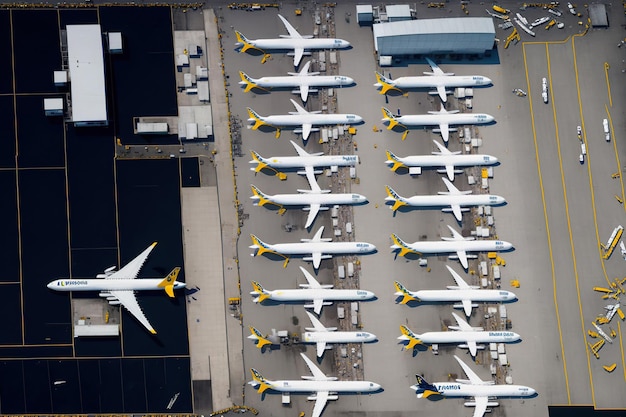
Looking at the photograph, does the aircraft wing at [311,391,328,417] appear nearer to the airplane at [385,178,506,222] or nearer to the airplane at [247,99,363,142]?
the airplane at [385,178,506,222]

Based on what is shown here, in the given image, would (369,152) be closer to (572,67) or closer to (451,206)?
(451,206)

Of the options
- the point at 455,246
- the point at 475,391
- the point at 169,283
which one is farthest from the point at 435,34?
the point at 169,283

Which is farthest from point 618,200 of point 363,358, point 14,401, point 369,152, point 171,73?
point 14,401

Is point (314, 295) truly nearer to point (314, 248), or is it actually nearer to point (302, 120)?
point (314, 248)

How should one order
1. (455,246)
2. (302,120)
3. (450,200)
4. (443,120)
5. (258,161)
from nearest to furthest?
1. (455,246)
2. (450,200)
3. (258,161)
4. (302,120)
5. (443,120)

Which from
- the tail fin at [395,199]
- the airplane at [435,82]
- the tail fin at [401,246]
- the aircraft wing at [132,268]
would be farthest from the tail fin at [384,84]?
the aircraft wing at [132,268]
